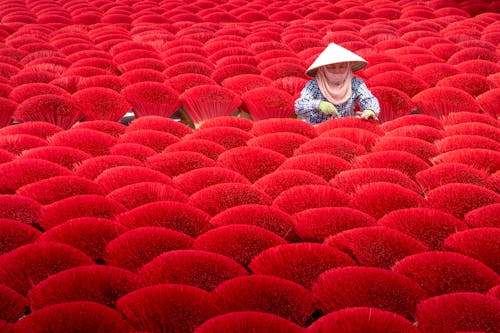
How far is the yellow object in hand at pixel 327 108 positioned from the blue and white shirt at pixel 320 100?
0.06ft

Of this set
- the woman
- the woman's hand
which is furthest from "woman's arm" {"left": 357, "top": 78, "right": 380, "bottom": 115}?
the woman's hand

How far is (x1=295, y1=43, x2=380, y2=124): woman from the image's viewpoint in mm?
1632

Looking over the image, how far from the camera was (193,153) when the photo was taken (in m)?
1.18

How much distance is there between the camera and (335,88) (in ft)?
5.60

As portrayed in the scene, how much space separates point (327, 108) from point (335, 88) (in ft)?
0.48

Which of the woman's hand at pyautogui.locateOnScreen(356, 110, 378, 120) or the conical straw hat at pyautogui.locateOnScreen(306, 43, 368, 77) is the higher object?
the conical straw hat at pyautogui.locateOnScreen(306, 43, 368, 77)

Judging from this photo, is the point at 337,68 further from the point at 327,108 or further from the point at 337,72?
the point at 327,108

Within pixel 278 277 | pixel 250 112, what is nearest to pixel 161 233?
pixel 278 277

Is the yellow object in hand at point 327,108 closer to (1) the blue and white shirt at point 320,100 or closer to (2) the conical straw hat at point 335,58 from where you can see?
(1) the blue and white shirt at point 320,100

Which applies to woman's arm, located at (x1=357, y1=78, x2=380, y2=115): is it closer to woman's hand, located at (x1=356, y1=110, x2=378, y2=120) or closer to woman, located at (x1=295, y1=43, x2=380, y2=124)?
woman, located at (x1=295, y1=43, x2=380, y2=124)

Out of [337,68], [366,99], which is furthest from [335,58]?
[366,99]

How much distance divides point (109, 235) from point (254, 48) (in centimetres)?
138

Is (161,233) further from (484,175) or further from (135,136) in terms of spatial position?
(484,175)

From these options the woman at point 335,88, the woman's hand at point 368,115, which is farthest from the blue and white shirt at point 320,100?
the woman's hand at point 368,115
